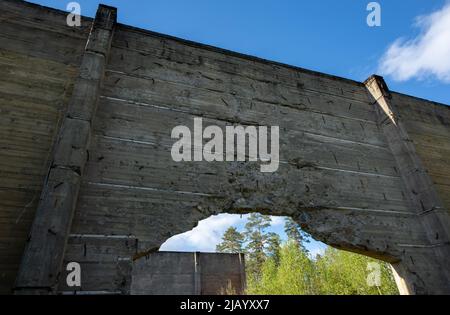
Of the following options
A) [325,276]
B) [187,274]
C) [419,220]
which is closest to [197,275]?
[187,274]

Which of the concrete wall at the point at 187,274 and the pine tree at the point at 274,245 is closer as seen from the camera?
the concrete wall at the point at 187,274

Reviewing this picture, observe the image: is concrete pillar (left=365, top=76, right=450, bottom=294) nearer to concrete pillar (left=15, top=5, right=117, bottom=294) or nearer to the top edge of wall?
the top edge of wall

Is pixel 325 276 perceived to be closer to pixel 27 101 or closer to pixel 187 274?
pixel 187 274

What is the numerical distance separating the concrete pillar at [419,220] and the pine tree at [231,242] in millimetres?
30120

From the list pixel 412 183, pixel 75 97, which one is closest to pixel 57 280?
pixel 75 97

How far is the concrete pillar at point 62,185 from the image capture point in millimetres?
3082

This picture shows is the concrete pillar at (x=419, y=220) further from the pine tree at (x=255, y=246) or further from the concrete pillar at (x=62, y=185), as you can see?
the pine tree at (x=255, y=246)

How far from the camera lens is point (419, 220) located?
226 inches

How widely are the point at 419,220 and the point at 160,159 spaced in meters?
5.17

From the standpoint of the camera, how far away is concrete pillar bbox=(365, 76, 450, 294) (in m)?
4.98

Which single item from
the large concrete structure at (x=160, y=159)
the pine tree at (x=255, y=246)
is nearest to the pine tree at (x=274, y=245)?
the pine tree at (x=255, y=246)

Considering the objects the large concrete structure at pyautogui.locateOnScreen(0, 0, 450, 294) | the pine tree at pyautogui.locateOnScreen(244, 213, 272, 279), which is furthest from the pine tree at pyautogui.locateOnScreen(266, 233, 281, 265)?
the large concrete structure at pyautogui.locateOnScreen(0, 0, 450, 294)
